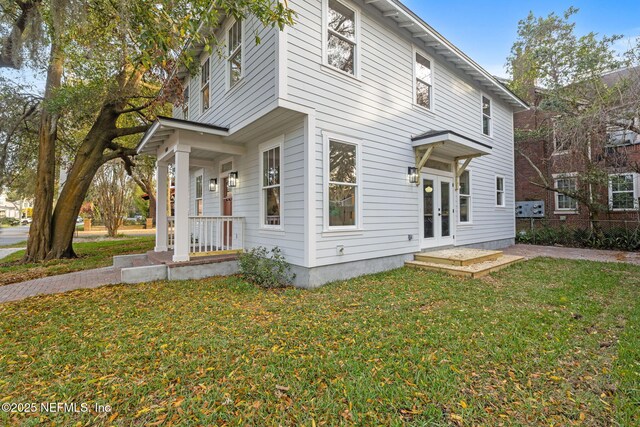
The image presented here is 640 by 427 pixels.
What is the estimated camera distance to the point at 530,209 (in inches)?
580

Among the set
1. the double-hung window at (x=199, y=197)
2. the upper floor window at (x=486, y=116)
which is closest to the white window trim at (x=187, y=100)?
the double-hung window at (x=199, y=197)

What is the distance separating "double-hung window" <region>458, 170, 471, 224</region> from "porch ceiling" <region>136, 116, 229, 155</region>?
6959 millimetres

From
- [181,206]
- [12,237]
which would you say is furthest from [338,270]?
[12,237]

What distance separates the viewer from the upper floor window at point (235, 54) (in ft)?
21.2

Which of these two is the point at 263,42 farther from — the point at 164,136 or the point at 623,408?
the point at 623,408

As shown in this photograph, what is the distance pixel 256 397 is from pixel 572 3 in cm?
1722

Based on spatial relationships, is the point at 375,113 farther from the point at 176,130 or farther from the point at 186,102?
the point at 186,102

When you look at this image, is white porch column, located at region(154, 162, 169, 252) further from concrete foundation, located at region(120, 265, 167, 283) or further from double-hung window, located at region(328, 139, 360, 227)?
double-hung window, located at region(328, 139, 360, 227)

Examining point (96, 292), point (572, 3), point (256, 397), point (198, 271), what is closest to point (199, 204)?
point (198, 271)

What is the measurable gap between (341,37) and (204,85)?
15.2 feet

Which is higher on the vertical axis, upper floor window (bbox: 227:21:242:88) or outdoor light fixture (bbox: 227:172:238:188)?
upper floor window (bbox: 227:21:242:88)

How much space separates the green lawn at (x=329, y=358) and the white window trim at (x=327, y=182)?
4.40 ft

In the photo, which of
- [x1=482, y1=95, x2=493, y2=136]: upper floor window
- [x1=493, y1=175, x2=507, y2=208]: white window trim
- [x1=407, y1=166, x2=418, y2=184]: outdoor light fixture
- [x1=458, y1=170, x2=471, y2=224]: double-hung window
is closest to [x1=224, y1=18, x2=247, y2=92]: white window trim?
[x1=407, y1=166, x2=418, y2=184]: outdoor light fixture

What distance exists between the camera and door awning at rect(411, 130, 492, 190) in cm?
678
